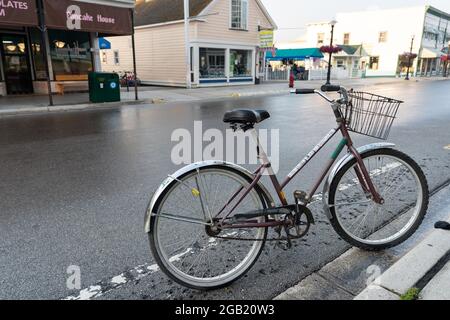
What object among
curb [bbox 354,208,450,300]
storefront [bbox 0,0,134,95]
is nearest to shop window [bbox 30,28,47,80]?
Result: storefront [bbox 0,0,134,95]

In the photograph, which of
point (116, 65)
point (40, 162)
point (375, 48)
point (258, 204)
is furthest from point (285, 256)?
point (375, 48)

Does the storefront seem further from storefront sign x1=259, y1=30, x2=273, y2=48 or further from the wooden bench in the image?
storefront sign x1=259, y1=30, x2=273, y2=48

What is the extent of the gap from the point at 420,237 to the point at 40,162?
5.53 metres

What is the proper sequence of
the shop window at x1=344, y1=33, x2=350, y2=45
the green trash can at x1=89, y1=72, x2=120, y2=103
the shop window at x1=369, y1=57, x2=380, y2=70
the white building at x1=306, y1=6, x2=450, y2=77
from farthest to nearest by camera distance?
the shop window at x1=344, y1=33, x2=350, y2=45, the shop window at x1=369, y1=57, x2=380, y2=70, the white building at x1=306, y1=6, x2=450, y2=77, the green trash can at x1=89, y1=72, x2=120, y2=103

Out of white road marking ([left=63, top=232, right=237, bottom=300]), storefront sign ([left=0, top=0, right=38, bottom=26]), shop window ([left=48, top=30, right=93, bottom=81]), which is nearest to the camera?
white road marking ([left=63, top=232, right=237, bottom=300])

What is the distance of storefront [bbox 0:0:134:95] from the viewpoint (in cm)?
1318

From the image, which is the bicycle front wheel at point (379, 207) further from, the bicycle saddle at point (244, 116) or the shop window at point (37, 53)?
the shop window at point (37, 53)

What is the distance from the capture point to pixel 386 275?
8.49 feet

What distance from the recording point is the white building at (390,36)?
1811 inches

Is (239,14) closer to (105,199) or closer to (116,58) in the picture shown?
(116,58)

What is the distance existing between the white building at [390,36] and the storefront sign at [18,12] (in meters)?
36.6

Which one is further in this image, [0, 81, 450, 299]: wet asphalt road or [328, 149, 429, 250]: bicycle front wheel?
[328, 149, 429, 250]: bicycle front wheel

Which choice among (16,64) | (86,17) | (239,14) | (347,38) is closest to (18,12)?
(86,17)

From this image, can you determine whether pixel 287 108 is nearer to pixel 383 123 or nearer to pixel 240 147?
pixel 240 147
